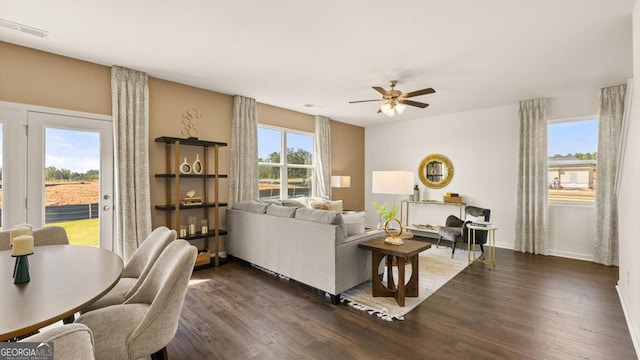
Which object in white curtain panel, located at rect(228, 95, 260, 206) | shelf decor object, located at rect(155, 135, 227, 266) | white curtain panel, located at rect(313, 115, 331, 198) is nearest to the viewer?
shelf decor object, located at rect(155, 135, 227, 266)

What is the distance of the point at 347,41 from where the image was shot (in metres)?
3.06

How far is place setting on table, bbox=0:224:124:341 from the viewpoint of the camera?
3.72 ft

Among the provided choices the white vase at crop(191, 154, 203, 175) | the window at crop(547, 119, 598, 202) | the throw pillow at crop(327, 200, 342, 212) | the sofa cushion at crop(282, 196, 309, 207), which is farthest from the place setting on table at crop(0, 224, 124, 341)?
the window at crop(547, 119, 598, 202)

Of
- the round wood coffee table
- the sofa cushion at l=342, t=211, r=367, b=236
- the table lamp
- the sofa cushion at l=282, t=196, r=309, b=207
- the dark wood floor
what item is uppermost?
the table lamp

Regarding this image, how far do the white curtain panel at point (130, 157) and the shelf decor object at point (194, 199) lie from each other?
243 mm

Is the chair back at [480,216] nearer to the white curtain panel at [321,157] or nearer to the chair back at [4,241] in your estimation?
the white curtain panel at [321,157]

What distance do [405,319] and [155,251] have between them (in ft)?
7.41

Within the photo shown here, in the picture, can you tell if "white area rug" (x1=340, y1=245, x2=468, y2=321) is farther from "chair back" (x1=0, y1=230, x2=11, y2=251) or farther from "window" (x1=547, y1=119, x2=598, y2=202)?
"chair back" (x1=0, y1=230, x2=11, y2=251)

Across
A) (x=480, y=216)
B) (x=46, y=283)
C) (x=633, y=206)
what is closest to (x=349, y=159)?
(x=480, y=216)

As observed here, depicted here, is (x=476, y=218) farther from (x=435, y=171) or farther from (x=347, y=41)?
(x=347, y=41)

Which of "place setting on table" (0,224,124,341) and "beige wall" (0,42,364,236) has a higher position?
"beige wall" (0,42,364,236)

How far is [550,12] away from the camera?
252 cm

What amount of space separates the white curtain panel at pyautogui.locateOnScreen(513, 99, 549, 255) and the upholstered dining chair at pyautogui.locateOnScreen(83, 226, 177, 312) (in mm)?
5630

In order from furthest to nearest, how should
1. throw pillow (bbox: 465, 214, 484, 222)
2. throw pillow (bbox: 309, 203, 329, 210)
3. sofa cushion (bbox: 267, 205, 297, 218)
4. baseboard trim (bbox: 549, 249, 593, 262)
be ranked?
throw pillow (bbox: 309, 203, 329, 210) → throw pillow (bbox: 465, 214, 484, 222) → baseboard trim (bbox: 549, 249, 593, 262) → sofa cushion (bbox: 267, 205, 297, 218)
